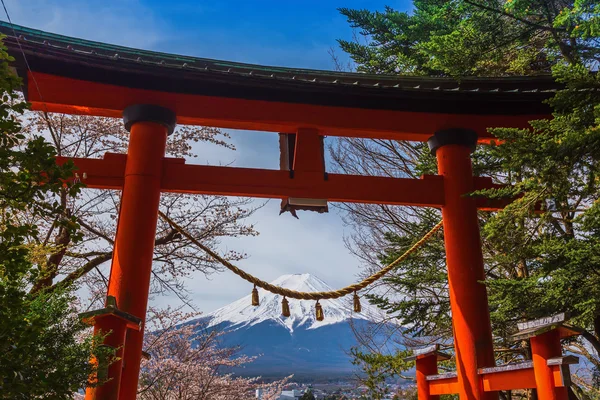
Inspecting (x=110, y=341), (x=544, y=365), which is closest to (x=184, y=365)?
(x=110, y=341)

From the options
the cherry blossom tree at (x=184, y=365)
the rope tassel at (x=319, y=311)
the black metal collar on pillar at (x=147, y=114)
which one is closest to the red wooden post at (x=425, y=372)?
the rope tassel at (x=319, y=311)

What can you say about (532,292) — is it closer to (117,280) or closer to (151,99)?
(117,280)

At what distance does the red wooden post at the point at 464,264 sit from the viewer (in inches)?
150

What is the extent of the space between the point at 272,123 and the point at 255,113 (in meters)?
0.19

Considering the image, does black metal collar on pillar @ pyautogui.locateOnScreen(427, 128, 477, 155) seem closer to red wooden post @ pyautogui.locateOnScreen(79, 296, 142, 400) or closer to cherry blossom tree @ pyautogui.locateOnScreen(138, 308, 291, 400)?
red wooden post @ pyautogui.locateOnScreen(79, 296, 142, 400)

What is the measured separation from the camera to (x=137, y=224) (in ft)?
11.9

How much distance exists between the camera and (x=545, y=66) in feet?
26.9

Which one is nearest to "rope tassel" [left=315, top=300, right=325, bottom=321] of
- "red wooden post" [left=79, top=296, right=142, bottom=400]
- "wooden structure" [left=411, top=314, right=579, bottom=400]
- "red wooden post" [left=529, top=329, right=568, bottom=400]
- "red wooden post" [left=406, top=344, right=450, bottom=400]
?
"red wooden post" [left=406, top=344, right=450, bottom=400]

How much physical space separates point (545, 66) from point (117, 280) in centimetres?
814

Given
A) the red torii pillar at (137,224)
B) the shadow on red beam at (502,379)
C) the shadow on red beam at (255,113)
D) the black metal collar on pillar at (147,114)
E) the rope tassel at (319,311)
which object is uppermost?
the shadow on red beam at (255,113)

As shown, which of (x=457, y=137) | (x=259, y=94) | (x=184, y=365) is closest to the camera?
(x=259, y=94)

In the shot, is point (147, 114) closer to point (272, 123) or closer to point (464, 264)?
point (272, 123)

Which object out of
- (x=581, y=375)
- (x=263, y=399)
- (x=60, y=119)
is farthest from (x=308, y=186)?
(x=581, y=375)

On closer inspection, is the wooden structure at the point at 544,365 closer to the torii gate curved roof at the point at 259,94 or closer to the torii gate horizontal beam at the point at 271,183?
the torii gate horizontal beam at the point at 271,183
